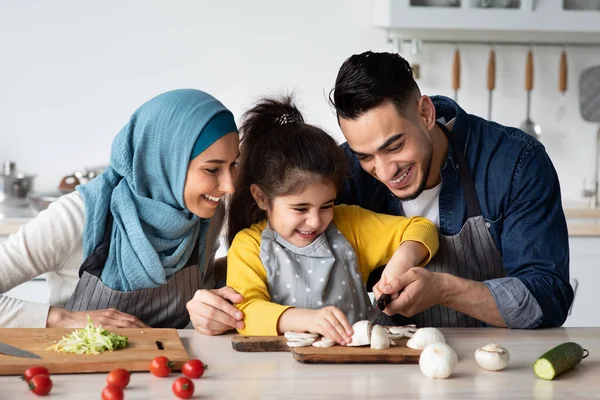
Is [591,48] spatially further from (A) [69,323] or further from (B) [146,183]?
(A) [69,323]

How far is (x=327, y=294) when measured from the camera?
6.61ft

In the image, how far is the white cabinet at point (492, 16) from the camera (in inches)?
148

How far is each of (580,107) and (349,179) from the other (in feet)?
7.68

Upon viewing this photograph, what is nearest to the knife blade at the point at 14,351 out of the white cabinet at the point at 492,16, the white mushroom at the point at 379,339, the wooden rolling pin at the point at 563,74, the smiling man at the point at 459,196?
the white mushroom at the point at 379,339

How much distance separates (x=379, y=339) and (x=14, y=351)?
2.18 ft

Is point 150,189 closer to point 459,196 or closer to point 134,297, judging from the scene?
point 134,297

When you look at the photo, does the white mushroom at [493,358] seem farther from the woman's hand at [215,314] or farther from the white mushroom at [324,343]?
the woman's hand at [215,314]

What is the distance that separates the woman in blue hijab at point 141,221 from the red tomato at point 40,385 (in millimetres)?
606

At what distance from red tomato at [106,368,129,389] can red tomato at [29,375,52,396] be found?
0.09 meters

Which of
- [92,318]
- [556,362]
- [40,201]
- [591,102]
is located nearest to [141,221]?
[92,318]

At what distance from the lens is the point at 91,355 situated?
61.7 inches

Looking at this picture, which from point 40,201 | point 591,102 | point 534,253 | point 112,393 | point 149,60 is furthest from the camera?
point 591,102

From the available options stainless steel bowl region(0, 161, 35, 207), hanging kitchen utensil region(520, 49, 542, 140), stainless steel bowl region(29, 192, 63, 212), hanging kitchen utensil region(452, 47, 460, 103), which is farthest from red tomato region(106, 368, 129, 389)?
hanging kitchen utensil region(520, 49, 542, 140)

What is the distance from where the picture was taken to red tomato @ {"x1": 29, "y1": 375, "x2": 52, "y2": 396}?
1383mm
